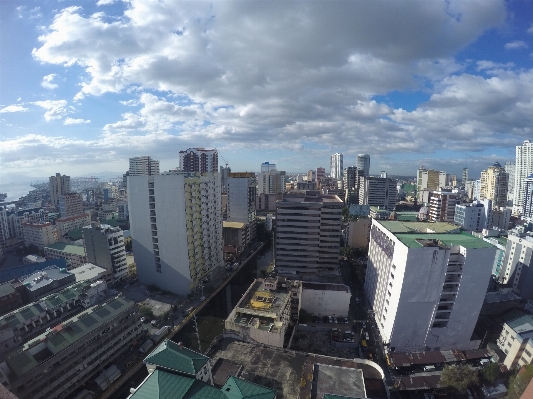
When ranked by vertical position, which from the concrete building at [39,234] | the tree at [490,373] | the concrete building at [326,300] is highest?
the concrete building at [39,234]

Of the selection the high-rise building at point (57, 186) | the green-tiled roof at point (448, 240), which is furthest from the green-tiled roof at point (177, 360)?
the high-rise building at point (57, 186)

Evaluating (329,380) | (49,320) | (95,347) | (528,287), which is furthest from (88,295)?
(528,287)

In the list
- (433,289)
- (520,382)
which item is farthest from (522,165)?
(520,382)

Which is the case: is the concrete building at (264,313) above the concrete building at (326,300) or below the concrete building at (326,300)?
above

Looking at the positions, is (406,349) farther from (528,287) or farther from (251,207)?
(251,207)

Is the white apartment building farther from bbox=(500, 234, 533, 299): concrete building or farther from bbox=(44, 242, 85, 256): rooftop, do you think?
bbox=(500, 234, 533, 299): concrete building

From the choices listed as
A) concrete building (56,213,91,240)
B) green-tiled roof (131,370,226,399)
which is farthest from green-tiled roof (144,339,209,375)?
concrete building (56,213,91,240)

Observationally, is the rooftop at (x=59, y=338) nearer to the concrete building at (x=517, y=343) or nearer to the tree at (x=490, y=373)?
the tree at (x=490, y=373)
